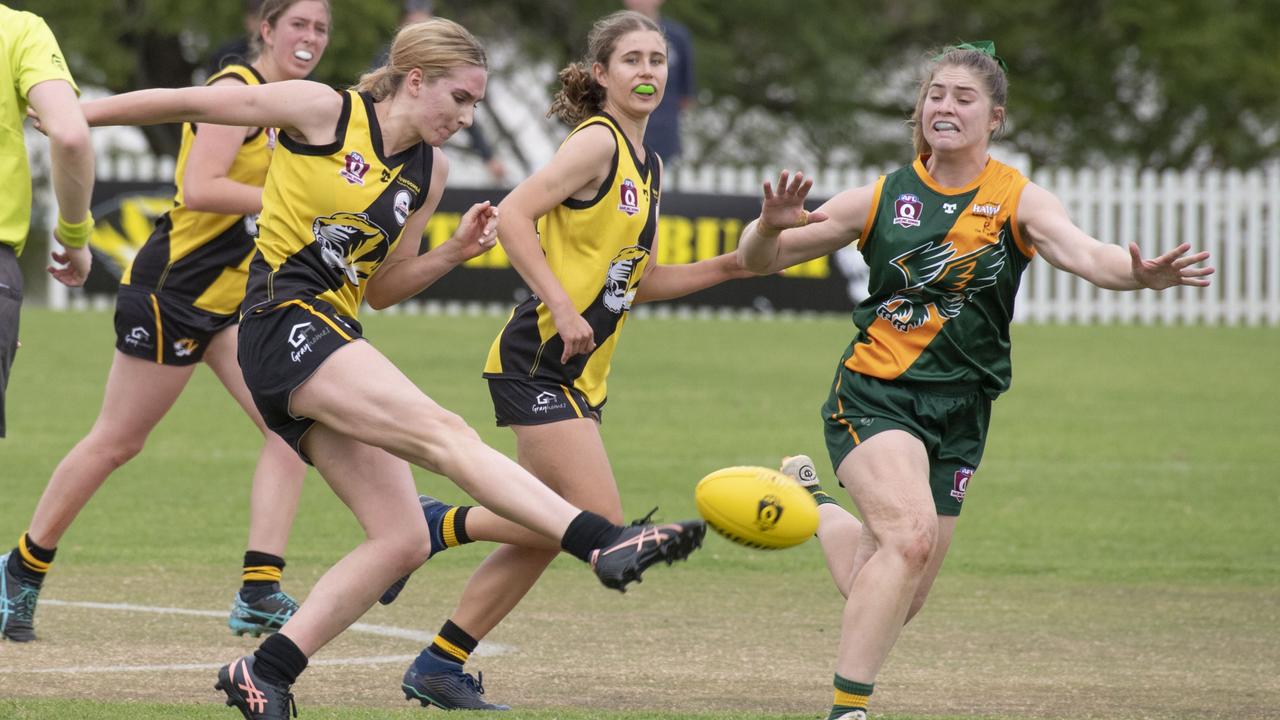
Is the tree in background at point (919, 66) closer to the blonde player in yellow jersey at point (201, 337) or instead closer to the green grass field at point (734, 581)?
the green grass field at point (734, 581)

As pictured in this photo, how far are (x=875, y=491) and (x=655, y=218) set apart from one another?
4.04 ft

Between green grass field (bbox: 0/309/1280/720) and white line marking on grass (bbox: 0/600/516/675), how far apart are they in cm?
2

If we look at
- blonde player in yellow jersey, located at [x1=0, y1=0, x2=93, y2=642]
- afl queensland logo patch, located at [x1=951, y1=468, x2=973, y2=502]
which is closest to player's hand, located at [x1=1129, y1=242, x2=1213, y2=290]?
afl queensland logo patch, located at [x1=951, y1=468, x2=973, y2=502]

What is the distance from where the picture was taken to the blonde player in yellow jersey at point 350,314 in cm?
486

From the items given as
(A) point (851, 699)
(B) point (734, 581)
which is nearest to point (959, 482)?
(A) point (851, 699)

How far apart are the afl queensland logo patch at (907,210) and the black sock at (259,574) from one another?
2734 mm

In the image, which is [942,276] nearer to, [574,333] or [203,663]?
[574,333]

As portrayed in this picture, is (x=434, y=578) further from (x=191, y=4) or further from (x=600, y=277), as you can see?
(x=191, y=4)

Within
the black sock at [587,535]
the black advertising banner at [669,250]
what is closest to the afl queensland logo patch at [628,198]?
the black sock at [587,535]

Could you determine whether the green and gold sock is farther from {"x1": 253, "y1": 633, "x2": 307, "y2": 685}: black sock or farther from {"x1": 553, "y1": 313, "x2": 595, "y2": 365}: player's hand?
{"x1": 253, "y1": 633, "x2": 307, "y2": 685}: black sock

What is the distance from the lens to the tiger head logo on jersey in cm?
588

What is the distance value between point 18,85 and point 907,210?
2.72 metres

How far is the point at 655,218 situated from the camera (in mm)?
Result: 5973

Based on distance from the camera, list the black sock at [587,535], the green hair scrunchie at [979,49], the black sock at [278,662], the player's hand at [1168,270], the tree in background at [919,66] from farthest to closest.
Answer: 1. the tree in background at [919,66]
2. the green hair scrunchie at [979,49]
3. the player's hand at [1168,270]
4. the black sock at [278,662]
5. the black sock at [587,535]
